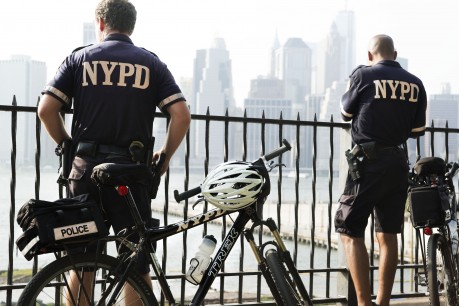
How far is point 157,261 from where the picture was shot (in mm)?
3334

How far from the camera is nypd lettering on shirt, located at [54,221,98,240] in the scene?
3.14 meters

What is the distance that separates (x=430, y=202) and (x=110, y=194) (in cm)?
194

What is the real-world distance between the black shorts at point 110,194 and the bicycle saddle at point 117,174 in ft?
0.75

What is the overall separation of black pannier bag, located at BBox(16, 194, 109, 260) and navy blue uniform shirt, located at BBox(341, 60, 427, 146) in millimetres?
2058

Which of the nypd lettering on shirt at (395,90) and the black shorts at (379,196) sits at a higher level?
the nypd lettering on shirt at (395,90)

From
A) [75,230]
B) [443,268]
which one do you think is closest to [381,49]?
[443,268]

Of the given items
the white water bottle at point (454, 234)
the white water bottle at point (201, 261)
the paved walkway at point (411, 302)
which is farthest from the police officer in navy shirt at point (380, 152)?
the white water bottle at point (201, 261)

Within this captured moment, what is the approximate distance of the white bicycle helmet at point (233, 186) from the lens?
3378mm

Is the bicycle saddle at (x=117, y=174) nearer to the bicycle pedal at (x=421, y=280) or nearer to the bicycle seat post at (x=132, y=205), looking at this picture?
the bicycle seat post at (x=132, y=205)

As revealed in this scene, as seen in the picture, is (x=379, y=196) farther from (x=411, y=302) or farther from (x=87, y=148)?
(x=87, y=148)

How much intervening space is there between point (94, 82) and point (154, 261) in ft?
3.03

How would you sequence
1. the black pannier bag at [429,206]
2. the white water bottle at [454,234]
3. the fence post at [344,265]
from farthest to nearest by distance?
the fence post at [344,265] → the white water bottle at [454,234] → the black pannier bag at [429,206]

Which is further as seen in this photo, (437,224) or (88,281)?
(437,224)

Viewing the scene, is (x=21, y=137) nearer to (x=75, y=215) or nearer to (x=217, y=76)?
(x=75, y=215)
